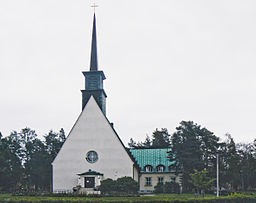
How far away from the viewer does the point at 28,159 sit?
6178cm

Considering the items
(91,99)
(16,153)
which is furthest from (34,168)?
(91,99)

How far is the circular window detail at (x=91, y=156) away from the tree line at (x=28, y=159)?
35.6 ft

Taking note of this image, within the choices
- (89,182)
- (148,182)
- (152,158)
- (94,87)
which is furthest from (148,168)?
(94,87)

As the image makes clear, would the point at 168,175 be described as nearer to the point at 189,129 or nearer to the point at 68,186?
the point at 189,129

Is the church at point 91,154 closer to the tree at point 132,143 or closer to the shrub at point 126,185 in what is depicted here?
the shrub at point 126,185

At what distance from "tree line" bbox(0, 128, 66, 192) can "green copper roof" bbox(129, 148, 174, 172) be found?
13.7 m

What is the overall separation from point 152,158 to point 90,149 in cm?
1200

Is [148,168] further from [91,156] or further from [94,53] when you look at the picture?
[94,53]

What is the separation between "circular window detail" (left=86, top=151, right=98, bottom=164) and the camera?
4259cm

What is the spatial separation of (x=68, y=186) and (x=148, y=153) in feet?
48.3

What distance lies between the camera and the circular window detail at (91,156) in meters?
42.6

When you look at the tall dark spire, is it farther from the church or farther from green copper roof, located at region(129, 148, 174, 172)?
green copper roof, located at region(129, 148, 174, 172)

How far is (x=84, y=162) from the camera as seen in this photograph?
42500 mm

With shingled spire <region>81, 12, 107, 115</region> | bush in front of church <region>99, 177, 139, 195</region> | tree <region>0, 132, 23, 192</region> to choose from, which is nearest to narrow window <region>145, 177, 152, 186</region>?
bush in front of church <region>99, 177, 139, 195</region>
